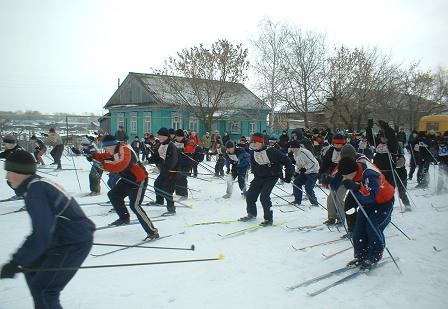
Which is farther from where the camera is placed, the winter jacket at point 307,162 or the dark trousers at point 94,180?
the dark trousers at point 94,180

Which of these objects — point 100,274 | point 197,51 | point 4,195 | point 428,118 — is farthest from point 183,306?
point 428,118

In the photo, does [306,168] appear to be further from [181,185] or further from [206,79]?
[206,79]

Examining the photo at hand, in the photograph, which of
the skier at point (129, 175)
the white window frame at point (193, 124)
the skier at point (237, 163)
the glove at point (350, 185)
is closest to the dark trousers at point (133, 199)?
the skier at point (129, 175)

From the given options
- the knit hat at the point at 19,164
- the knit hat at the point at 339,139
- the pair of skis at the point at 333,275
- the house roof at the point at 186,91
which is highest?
the house roof at the point at 186,91

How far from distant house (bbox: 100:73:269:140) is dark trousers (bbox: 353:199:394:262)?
18.9 m

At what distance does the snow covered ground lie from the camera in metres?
3.63

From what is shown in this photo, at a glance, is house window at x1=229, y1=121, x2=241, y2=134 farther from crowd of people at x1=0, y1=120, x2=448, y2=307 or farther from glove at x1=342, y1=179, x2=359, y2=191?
glove at x1=342, y1=179, x2=359, y2=191

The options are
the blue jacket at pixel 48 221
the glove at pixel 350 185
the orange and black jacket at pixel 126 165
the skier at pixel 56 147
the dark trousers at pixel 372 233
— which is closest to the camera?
the blue jacket at pixel 48 221

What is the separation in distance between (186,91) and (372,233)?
21.0 m

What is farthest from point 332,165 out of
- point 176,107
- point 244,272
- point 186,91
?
point 176,107

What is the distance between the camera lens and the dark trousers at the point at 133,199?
5453mm

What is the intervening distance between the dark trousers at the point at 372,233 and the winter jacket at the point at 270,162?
7.30ft

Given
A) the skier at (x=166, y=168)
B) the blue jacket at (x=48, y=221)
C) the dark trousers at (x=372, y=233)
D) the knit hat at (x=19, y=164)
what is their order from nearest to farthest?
the blue jacket at (x=48, y=221)
the knit hat at (x=19, y=164)
the dark trousers at (x=372, y=233)
the skier at (x=166, y=168)

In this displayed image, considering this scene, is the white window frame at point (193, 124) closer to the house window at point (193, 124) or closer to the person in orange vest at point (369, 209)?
the house window at point (193, 124)
